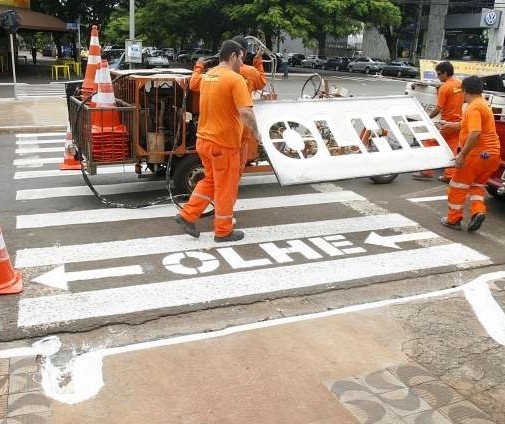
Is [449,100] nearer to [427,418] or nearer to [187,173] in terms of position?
[187,173]

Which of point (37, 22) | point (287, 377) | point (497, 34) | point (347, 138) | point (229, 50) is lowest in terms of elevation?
point (287, 377)

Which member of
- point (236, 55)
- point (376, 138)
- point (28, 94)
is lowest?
point (28, 94)

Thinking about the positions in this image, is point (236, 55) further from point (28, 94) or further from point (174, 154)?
point (28, 94)

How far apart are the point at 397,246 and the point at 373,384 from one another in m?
2.84

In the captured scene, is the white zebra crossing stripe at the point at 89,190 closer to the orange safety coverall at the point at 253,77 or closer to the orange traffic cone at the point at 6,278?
the orange safety coverall at the point at 253,77

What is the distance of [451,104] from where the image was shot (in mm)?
8742

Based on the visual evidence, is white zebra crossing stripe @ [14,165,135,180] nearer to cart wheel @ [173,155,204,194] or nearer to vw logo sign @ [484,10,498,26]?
cart wheel @ [173,155,204,194]

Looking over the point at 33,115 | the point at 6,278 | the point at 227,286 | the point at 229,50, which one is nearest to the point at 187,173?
the point at 229,50

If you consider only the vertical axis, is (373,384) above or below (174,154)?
below

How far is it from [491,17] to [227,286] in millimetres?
36607

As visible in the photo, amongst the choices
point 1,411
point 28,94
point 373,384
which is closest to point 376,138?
point 373,384

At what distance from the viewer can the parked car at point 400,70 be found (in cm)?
4391

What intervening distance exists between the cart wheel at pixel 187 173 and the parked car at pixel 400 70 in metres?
39.5

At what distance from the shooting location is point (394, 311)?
4734mm
